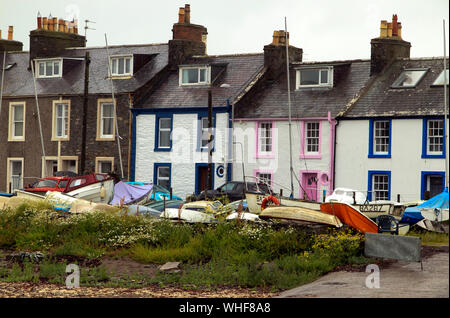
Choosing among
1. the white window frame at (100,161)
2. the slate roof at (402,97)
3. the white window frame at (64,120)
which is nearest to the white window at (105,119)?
the white window frame at (100,161)

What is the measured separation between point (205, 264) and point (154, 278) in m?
1.92

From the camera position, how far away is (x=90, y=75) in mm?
53062

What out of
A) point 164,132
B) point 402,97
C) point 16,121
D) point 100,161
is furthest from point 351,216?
point 16,121

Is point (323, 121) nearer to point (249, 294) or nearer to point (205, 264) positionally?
point (205, 264)

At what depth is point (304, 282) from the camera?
20703 mm

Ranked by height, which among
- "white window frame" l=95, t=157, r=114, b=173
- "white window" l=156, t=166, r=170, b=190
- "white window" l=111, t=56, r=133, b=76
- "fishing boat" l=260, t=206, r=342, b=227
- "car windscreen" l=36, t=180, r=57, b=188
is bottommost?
"fishing boat" l=260, t=206, r=342, b=227

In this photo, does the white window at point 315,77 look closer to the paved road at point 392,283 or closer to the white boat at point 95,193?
the white boat at point 95,193

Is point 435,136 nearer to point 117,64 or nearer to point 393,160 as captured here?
point 393,160

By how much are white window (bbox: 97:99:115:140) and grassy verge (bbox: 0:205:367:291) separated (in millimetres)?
19769

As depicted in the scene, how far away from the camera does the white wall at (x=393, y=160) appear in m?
40.2

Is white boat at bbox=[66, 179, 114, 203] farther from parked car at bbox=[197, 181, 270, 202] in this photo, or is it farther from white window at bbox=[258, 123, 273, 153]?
white window at bbox=[258, 123, 273, 153]

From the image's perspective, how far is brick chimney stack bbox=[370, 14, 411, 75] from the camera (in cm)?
4503

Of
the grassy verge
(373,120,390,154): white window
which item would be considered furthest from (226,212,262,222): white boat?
(373,120,390,154): white window

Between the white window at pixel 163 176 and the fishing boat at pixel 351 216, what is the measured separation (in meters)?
23.1
